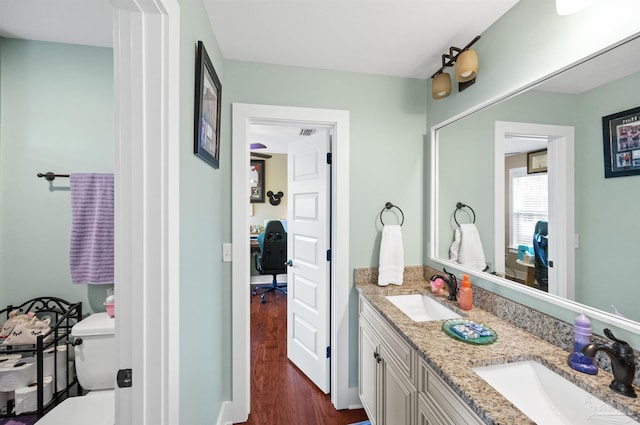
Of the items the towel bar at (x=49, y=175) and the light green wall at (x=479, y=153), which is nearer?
the light green wall at (x=479, y=153)

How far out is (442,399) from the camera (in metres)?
0.98

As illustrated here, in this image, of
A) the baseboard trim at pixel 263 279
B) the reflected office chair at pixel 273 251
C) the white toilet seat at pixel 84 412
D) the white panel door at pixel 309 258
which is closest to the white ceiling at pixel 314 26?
the white panel door at pixel 309 258

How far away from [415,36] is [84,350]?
8.74 ft

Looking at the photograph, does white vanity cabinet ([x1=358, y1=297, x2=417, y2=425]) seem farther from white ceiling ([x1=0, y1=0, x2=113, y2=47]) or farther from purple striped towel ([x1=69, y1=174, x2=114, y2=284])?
white ceiling ([x1=0, y1=0, x2=113, y2=47])

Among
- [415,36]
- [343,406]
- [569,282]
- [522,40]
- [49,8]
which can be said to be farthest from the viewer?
[343,406]

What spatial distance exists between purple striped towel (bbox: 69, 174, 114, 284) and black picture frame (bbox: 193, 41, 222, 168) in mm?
804

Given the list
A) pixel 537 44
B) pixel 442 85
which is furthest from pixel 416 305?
pixel 537 44

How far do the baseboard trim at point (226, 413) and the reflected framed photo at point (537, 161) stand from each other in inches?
88.0

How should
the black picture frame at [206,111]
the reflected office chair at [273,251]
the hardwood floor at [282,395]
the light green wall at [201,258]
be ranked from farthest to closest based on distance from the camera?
1. the reflected office chair at [273,251]
2. the hardwood floor at [282,395]
3. the black picture frame at [206,111]
4. the light green wall at [201,258]

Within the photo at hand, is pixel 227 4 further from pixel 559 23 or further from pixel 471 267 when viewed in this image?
pixel 471 267

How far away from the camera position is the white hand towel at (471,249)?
1591 mm

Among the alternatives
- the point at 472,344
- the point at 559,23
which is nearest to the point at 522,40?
the point at 559,23

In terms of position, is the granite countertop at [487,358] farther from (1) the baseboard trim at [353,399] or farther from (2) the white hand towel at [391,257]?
(1) the baseboard trim at [353,399]

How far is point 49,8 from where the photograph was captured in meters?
1.38
